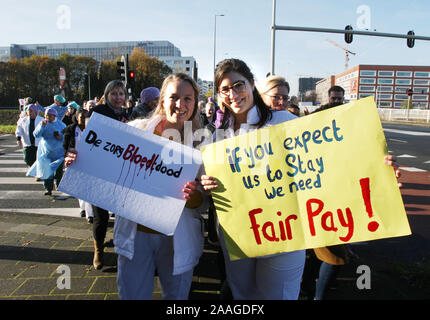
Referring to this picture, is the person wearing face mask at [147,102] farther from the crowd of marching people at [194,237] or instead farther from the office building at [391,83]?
the office building at [391,83]

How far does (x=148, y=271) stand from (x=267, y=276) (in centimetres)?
70

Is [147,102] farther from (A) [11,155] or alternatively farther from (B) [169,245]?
(A) [11,155]

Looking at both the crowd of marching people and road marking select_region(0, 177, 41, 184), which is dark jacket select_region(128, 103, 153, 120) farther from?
road marking select_region(0, 177, 41, 184)

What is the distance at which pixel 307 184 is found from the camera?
1704 mm

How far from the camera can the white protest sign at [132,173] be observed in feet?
5.71

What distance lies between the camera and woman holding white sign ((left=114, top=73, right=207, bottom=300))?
1.73 m

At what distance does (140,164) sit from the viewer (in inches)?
70.7

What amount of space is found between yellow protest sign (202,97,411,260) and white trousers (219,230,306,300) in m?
0.10

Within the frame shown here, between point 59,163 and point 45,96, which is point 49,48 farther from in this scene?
point 59,163

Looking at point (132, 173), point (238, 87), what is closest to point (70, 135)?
point (132, 173)

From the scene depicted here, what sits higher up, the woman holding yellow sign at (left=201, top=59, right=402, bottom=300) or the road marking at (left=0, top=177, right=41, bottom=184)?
the woman holding yellow sign at (left=201, top=59, right=402, bottom=300)

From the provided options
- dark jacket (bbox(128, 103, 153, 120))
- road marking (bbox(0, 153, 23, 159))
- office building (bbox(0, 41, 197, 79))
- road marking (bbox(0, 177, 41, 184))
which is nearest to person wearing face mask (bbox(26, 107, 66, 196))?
road marking (bbox(0, 177, 41, 184))

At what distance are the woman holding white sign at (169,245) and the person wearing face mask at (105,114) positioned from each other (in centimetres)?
136

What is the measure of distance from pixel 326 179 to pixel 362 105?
46cm
